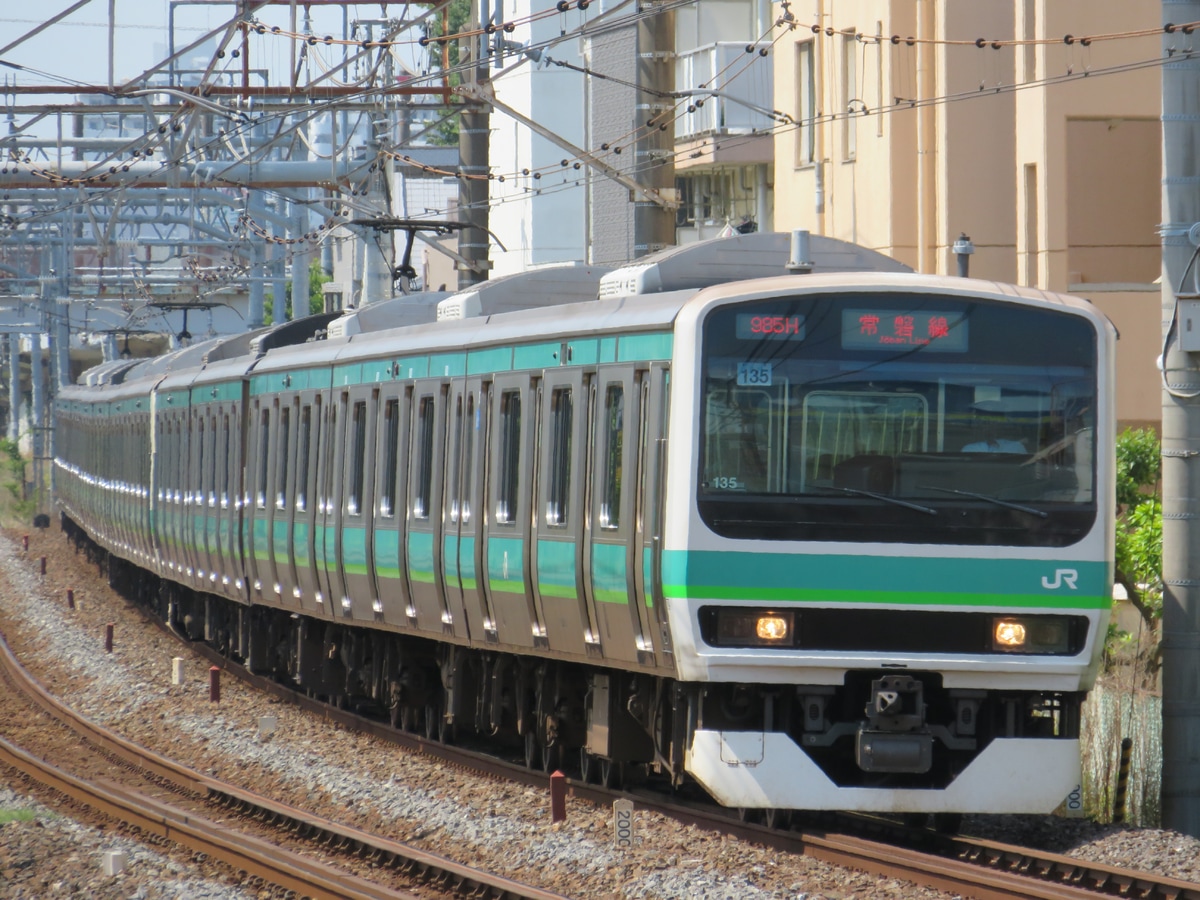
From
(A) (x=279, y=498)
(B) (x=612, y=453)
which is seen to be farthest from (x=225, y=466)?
(B) (x=612, y=453)

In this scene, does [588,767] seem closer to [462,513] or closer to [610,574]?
[462,513]

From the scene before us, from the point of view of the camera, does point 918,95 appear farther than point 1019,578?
Yes

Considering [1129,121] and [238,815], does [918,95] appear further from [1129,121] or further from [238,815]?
[238,815]

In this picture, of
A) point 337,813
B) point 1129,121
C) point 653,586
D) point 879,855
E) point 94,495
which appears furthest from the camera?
point 94,495

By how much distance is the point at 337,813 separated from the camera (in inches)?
488

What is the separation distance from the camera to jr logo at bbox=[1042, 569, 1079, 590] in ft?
32.3

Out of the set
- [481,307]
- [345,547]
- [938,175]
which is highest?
[938,175]

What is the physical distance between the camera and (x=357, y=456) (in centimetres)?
1489

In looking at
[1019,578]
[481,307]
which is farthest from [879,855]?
[481,307]

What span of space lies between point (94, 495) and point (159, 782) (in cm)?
1989

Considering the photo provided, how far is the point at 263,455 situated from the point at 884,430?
9043mm

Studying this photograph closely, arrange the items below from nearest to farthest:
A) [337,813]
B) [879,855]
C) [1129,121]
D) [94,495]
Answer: [879,855], [337,813], [1129,121], [94,495]

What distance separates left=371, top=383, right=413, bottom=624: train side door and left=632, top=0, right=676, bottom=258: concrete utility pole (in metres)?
2.78

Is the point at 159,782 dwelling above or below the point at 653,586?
below
